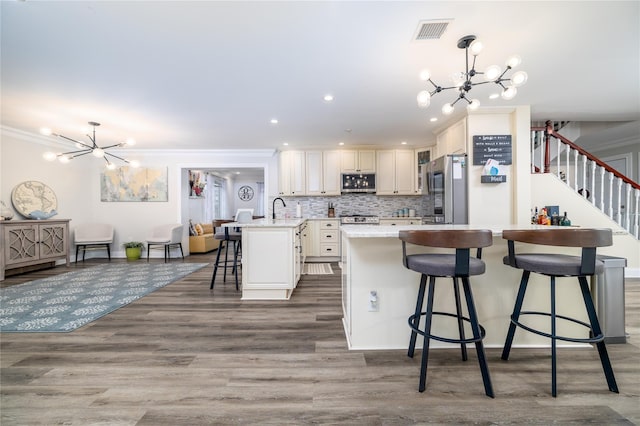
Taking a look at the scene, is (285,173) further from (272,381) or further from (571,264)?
(571,264)

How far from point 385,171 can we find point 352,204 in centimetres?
99

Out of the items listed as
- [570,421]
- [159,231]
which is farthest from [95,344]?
[159,231]

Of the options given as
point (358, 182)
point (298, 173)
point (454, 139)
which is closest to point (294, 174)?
point (298, 173)

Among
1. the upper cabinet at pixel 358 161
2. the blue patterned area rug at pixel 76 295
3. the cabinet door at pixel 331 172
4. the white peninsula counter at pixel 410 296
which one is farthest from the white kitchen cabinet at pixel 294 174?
the white peninsula counter at pixel 410 296

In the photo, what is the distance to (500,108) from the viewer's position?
3596mm

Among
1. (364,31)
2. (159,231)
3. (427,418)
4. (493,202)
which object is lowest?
(427,418)

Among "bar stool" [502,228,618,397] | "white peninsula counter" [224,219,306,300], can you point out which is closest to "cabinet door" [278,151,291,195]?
"white peninsula counter" [224,219,306,300]

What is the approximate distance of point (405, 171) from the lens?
5.67 m

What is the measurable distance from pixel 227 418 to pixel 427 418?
98 cm

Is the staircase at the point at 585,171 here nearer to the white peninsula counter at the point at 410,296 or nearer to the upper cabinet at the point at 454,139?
the upper cabinet at the point at 454,139

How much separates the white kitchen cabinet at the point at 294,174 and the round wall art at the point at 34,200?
14.1ft

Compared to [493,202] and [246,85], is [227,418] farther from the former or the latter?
[493,202]

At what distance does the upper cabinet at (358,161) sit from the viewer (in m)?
5.68

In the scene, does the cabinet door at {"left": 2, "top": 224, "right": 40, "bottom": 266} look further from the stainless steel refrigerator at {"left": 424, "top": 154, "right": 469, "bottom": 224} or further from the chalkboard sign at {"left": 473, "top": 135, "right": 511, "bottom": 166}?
the chalkboard sign at {"left": 473, "top": 135, "right": 511, "bottom": 166}
